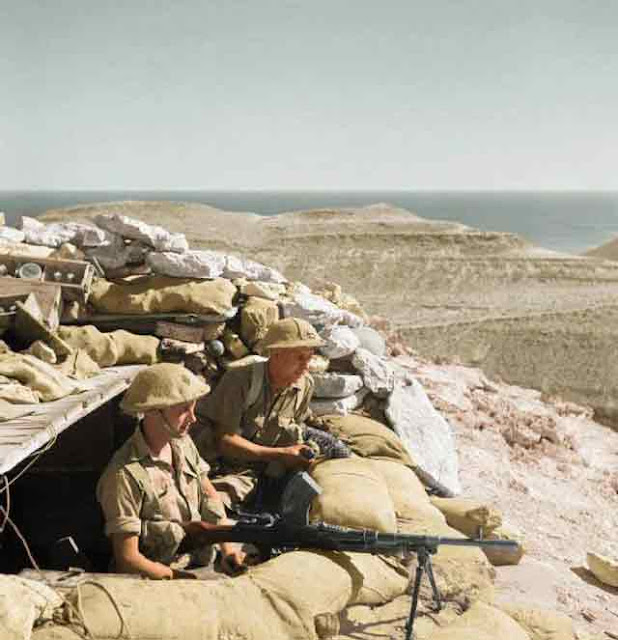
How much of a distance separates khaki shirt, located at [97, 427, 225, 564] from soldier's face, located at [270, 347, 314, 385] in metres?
0.99

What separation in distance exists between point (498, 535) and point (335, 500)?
190cm

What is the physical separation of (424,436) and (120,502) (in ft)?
13.4

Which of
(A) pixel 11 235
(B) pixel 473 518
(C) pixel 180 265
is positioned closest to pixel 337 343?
(C) pixel 180 265

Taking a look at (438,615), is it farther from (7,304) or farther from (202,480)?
(7,304)

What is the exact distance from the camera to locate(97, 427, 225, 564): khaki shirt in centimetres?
388

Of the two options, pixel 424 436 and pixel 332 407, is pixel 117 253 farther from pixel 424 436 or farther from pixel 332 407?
pixel 424 436

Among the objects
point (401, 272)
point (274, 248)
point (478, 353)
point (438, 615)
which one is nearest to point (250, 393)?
point (438, 615)

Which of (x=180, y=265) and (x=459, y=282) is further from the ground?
(x=180, y=265)

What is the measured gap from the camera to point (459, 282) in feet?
101

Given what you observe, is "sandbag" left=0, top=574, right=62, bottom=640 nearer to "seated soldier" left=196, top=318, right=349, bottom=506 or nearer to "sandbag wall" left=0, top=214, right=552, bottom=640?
"sandbag wall" left=0, top=214, right=552, bottom=640

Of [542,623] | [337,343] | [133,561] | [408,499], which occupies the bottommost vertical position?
[542,623]

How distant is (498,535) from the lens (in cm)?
604

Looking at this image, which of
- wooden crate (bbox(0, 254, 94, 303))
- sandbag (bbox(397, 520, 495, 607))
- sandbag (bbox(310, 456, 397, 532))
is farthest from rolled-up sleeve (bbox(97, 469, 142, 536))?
wooden crate (bbox(0, 254, 94, 303))

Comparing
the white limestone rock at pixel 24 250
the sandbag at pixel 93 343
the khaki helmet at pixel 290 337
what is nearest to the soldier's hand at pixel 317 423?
the khaki helmet at pixel 290 337
